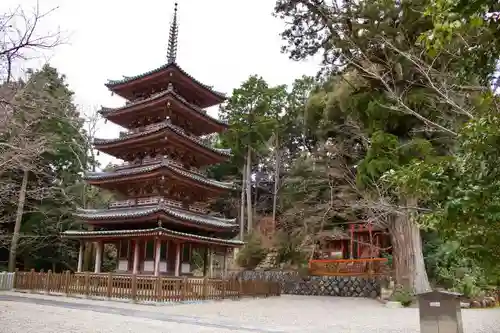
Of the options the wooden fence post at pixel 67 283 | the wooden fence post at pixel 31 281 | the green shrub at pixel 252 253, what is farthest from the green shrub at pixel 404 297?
the wooden fence post at pixel 31 281

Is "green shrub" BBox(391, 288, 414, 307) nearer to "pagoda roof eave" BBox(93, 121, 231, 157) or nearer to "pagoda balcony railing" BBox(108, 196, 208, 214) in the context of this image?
"pagoda balcony railing" BBox(108, 196, 208, 214)

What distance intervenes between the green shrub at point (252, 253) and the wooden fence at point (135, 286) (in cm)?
922

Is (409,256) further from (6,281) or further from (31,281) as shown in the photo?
(6,281)

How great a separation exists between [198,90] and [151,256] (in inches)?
363

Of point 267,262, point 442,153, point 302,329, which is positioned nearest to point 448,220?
point 302,329

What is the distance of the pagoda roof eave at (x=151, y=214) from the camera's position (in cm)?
1789

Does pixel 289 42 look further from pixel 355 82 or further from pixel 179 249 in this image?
pixel 179 249

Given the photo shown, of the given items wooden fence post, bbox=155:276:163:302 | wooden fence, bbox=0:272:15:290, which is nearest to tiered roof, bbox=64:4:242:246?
wooden fence post, bbox=155:276:163:302

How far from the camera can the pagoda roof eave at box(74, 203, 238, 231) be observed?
17.9 m

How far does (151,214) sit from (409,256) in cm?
1140

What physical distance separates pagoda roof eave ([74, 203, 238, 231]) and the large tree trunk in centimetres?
845

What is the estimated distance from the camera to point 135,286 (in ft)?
51.0

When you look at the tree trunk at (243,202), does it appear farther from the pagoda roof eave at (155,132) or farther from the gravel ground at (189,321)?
the gravel ground at (189,321)

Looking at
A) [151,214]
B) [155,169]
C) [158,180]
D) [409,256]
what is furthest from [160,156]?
[409,256]
